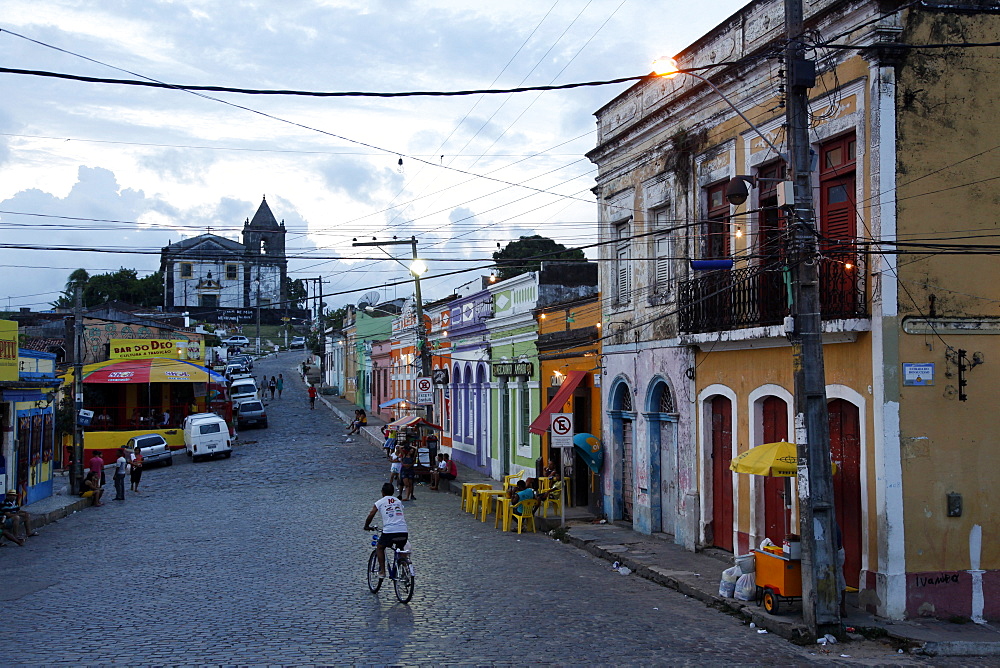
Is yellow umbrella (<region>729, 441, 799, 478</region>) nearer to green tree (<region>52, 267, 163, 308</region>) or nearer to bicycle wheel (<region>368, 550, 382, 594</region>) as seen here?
bicycle wheel (<region>368, 550, 382, 594</region>)

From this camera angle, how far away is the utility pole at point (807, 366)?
443 inches

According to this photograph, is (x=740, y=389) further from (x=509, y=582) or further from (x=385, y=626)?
(x=385, y=626)

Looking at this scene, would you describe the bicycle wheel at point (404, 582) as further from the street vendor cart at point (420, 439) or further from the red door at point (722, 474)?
the street vendor cart at point (420, 439)

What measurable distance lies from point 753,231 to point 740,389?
2.50m

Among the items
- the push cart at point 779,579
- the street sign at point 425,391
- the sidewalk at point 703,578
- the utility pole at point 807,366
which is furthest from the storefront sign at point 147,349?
the utility pole at point 807,366

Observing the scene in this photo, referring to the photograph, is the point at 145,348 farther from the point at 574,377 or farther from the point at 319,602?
the point at 319,602

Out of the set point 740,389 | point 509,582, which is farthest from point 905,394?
point 509,582

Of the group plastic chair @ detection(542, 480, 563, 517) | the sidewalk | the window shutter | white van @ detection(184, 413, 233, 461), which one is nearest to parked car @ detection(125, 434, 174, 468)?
white van @ detection(184, 413, 233, 461)

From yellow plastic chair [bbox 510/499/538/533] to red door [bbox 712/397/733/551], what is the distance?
175 inches

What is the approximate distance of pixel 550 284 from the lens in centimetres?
2638

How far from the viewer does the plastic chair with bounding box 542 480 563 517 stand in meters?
20.8

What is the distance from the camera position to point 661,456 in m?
18.7

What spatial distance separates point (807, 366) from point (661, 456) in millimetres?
7568

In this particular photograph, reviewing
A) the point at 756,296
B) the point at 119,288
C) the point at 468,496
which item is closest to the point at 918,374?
the point at 756,296
